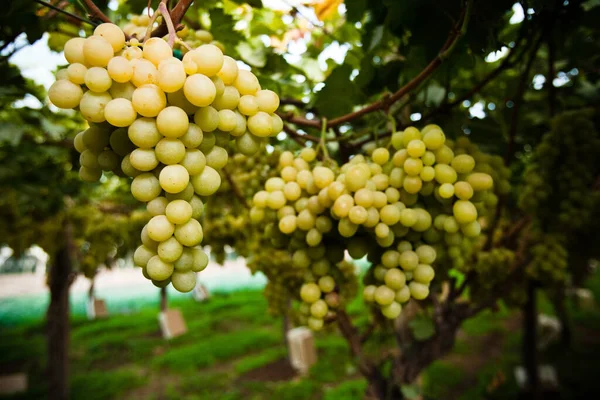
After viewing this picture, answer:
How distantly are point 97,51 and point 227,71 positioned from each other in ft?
0.58

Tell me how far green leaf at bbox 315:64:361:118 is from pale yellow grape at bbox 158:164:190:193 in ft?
2.16

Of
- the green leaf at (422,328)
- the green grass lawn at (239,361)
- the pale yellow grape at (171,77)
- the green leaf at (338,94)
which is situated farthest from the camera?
the green grass lawn at (239,361)

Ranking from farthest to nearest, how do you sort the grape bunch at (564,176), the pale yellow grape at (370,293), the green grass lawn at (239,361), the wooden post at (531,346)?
the green grass lawn at (239,361), the wooden post at (531,346), the grape bunch at (564,176), the pale yellow grape at (370,293)

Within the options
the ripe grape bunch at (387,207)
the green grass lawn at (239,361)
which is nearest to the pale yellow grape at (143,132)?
the ripe grape bunch at (387,207)

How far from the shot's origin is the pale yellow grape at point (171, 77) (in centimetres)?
52

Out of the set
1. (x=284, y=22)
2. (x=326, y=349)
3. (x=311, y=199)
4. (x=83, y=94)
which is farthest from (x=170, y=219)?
(x=326, y=349)

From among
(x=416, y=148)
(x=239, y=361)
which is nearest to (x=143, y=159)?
(x=416, y=148)

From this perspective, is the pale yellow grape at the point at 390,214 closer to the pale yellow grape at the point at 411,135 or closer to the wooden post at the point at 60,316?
the pale yellow grape at the point at 411,135

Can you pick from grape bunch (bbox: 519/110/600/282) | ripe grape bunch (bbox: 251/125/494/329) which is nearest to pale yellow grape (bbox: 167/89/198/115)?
ripe grape bunch (bbox: 251/125/494/329)

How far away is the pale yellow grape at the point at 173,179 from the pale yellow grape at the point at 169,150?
0.01 metres

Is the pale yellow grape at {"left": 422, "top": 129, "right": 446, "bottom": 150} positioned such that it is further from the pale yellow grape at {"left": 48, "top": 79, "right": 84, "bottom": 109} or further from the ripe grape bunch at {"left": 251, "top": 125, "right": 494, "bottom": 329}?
the pale yellow grape at {"left": 48, "top": 79, "right": 84, "bottom": 109}

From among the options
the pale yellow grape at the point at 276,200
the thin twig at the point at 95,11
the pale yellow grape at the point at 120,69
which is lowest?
the pale yellow grape at the point at 276,200

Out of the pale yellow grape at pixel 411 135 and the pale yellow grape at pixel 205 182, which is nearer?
the pale yellow grape at pixel 205 182

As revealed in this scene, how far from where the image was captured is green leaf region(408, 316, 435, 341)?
1672 mm
